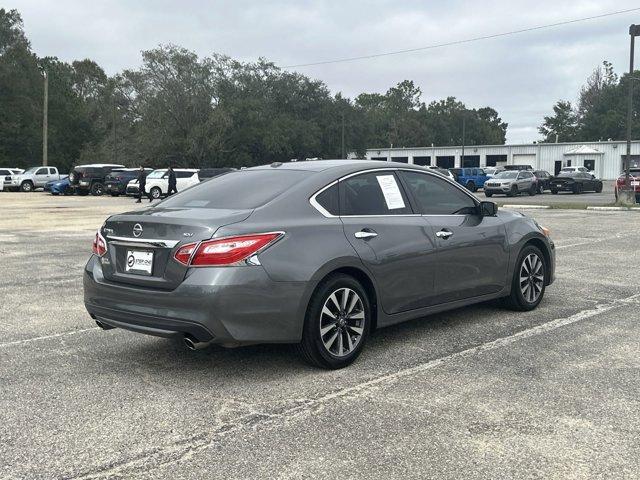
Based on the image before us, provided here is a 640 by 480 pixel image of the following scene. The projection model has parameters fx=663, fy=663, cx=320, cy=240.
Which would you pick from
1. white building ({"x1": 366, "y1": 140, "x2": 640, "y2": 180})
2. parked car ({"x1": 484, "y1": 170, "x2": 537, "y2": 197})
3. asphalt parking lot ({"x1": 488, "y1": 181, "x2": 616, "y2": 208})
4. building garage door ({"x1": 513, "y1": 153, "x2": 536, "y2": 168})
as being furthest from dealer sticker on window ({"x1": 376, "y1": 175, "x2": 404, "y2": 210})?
building garage door ({"x1": 513, "y1": 153, "x2": 536, "y2": 168})

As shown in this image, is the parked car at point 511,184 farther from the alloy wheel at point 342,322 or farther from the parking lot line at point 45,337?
the alloy wheel at point 342,322

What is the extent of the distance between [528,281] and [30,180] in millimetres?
43103

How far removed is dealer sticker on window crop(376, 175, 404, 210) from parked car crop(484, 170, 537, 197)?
32296 millimetres

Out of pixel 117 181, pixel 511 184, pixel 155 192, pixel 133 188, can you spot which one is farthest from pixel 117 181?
pixel 511 184

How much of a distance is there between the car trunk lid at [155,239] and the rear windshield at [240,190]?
20 cm

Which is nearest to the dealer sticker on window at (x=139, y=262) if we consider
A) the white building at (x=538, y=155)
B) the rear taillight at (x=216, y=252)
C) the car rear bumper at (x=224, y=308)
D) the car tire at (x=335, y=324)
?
the car rear bumper at (x=224, y=308)

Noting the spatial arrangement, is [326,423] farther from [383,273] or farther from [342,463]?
[383,273]

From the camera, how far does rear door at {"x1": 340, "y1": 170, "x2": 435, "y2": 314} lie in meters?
4.98

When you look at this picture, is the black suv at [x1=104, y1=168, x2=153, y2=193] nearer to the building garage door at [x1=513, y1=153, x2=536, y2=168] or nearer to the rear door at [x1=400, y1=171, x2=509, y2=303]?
the rear door at [x1=400, y1=171, x2=509, y2=303]

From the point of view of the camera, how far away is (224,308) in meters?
4.24

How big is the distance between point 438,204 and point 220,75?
55.7 m

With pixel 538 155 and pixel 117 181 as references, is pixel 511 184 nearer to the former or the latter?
pixel 117 181

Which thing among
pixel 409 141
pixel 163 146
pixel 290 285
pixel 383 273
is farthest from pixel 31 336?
pixel 409 141

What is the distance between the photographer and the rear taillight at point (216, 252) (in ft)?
14.1
